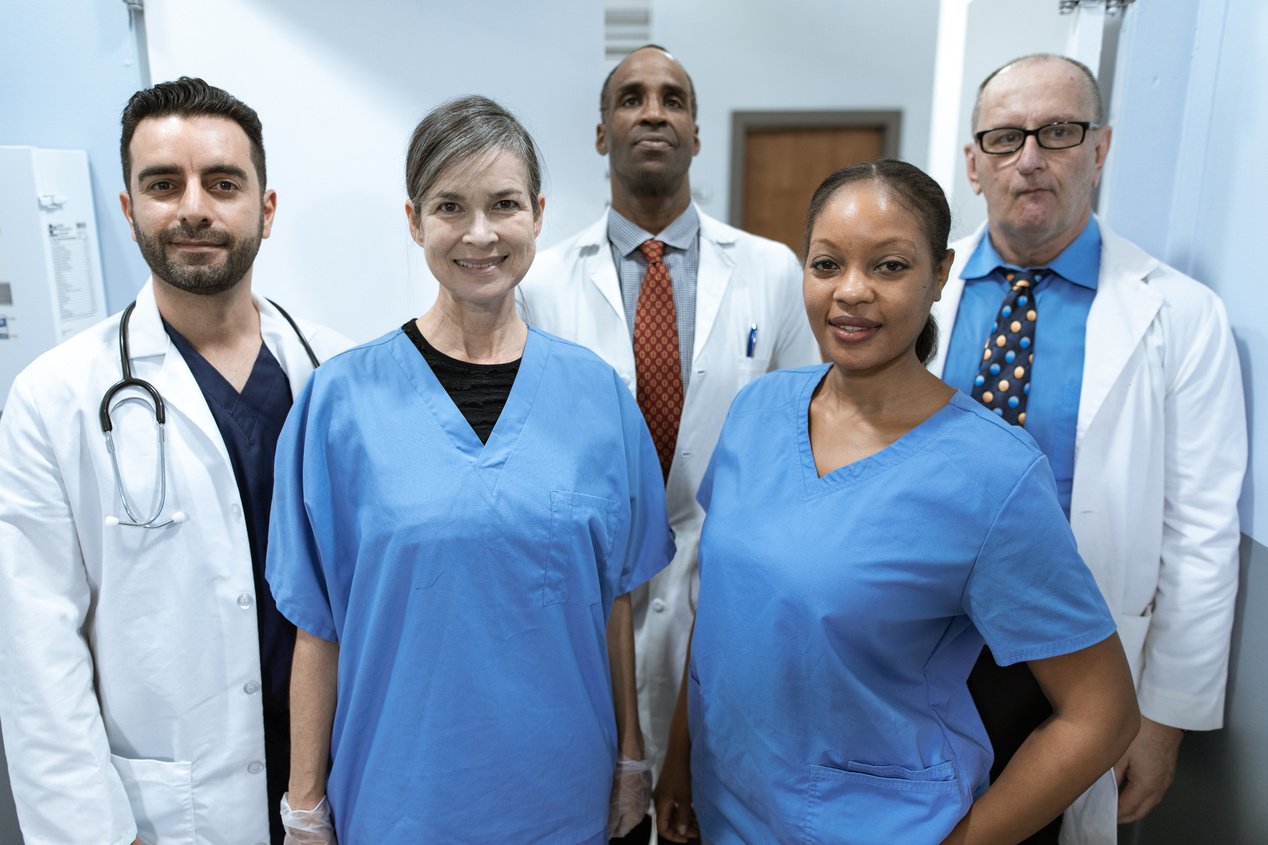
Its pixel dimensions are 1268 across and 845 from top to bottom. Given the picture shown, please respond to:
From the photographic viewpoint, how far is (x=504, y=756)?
1.06 metres

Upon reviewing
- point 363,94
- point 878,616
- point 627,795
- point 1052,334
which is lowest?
point 627,795

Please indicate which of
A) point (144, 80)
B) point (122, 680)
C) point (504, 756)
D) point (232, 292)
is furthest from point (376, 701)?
point (144, 80)

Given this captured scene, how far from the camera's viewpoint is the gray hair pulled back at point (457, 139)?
1.07 meters

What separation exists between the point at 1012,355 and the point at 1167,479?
12.1 inches

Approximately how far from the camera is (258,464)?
119cm

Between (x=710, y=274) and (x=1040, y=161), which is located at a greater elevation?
(x=1040, y=161)

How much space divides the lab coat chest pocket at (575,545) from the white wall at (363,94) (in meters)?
0.87

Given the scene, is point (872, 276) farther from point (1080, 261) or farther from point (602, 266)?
point (602, 266)

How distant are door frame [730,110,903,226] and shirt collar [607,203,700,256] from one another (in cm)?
345

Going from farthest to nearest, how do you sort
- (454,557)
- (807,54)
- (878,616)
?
(807,54), (454,557), (878,616)

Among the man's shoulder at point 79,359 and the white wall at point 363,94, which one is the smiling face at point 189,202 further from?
the white wall at point 363,94

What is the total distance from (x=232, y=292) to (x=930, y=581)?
1.03 meters

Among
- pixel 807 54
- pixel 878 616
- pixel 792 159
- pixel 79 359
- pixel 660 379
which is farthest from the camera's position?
pixel 792 159

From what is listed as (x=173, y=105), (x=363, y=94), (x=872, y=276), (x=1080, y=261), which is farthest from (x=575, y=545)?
(x=363, y=94)
